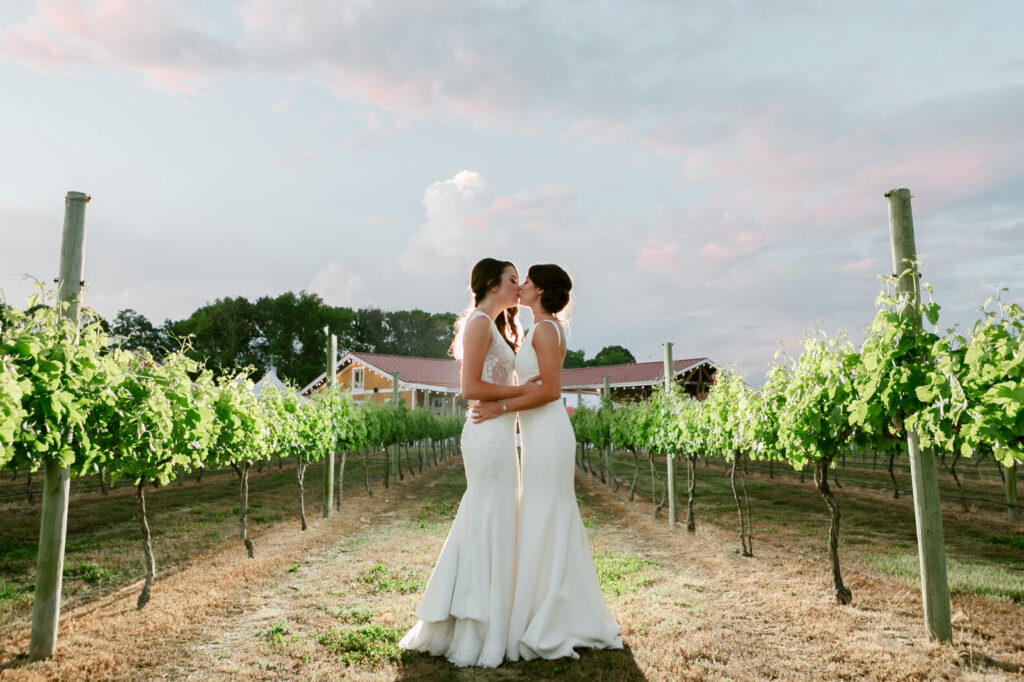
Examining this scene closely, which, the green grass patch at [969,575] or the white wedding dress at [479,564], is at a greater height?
the white wedding dress at [479,564]

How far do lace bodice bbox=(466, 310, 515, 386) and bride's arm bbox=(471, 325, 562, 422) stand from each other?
0.19m

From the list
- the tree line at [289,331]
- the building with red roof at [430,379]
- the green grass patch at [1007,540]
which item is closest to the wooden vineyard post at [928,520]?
the green grass patch at [1007,540]

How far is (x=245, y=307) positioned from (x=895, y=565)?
50.8 metres

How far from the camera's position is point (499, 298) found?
13.5ft

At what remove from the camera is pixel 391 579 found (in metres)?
6.54

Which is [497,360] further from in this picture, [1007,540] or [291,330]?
[291,330]

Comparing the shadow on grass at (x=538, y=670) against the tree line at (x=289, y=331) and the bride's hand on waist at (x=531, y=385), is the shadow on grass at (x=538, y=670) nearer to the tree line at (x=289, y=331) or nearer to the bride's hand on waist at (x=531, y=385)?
the bride's hand on waist at (x=531, y=385)

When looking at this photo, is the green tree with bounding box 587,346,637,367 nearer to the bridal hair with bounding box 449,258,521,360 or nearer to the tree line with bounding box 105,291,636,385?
the tree line with bounding box 105,291,636,385

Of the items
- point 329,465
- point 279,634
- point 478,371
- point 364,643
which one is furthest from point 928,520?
point 329,465

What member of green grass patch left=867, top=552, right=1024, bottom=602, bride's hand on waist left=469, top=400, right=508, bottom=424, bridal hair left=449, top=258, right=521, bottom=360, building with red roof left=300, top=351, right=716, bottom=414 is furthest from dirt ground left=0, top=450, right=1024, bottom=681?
building with red roof left=300, top=351, right=716, bottom=414

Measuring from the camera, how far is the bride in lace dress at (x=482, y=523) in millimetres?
3832

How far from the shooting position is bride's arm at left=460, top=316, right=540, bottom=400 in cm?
395

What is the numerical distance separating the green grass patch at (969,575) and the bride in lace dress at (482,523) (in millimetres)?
4887

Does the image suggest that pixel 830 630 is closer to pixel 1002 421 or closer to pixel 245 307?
pixel 1002 421
